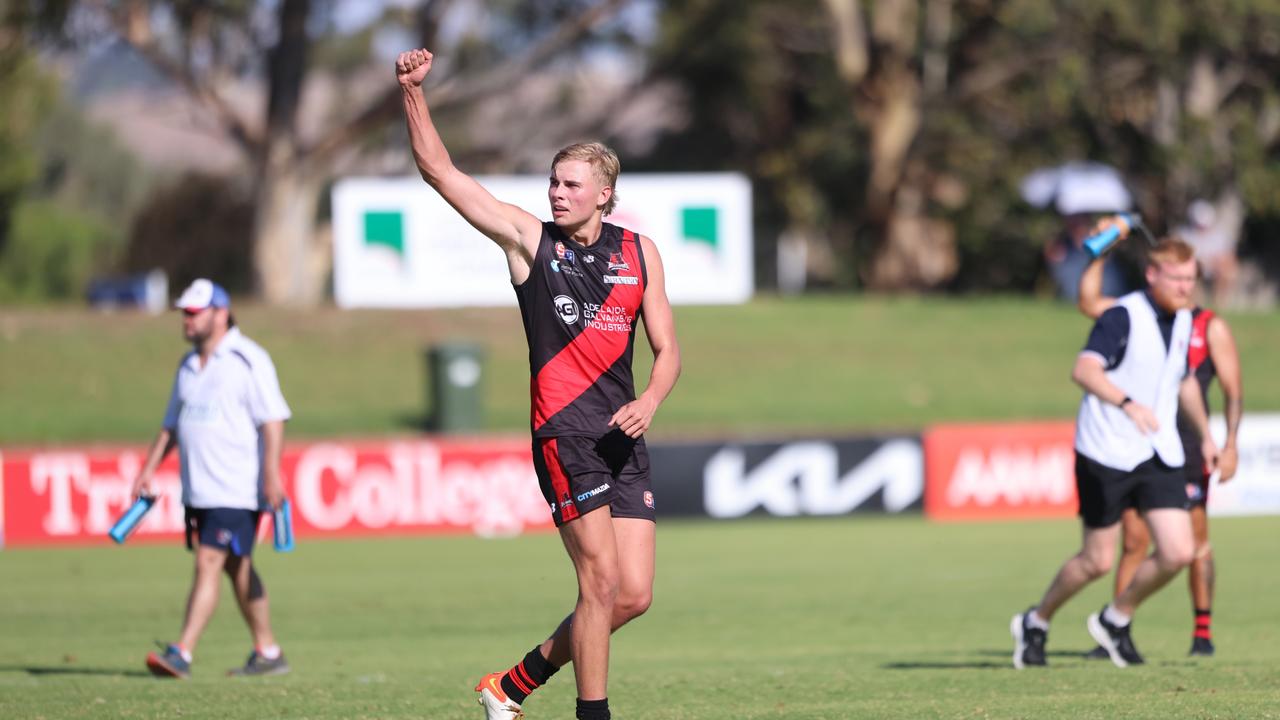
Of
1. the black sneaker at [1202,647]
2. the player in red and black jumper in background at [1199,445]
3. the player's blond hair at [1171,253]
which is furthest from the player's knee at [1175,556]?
the player's blond hair at [1171,253]

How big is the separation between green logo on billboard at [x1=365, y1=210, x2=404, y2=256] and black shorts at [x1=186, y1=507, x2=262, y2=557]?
22.0 m

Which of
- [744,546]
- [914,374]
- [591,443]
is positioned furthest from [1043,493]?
[591,443]

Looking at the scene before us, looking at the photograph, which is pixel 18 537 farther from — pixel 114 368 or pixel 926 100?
pixel 926 100

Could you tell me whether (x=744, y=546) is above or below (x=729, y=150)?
below

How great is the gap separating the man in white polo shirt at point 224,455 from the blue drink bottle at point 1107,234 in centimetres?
441

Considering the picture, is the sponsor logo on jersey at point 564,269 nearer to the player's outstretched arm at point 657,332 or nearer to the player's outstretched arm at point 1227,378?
the player's outstretched arm at point 657,332

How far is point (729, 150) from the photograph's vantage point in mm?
49344

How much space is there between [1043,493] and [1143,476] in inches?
516

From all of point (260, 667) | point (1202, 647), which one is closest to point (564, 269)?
point (260, 667)

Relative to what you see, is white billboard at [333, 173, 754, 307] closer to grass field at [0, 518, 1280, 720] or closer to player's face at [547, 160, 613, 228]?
grass field at [0, 518, 1280, 720]

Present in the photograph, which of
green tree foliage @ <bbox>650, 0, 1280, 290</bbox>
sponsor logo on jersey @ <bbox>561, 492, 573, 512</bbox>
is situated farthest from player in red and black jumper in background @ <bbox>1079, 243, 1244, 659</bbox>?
green tree foliage @ <bbox>650, 0, 1280, 290</bbox>

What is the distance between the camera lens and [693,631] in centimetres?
1197

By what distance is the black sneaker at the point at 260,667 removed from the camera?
9805 mm

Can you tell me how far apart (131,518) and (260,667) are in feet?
3.55
